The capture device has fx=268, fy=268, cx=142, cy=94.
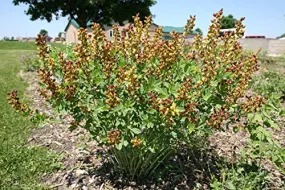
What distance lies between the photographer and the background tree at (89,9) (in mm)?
23578

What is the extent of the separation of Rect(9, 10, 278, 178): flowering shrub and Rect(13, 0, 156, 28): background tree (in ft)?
72.7

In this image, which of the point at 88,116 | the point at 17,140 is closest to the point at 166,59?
the point at 88,116

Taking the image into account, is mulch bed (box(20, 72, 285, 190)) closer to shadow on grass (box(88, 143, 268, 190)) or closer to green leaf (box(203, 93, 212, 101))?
shadow on grass (box(88, 143, 268, 190))

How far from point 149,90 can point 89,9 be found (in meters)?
24.4

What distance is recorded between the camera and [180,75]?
240 cm

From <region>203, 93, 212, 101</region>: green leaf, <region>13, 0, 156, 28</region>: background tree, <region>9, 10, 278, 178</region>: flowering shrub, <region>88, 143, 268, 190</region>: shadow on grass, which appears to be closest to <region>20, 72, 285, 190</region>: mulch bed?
<region>88, 143, 268, 190</region>: shadow on grass

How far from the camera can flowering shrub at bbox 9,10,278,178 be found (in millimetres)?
2092

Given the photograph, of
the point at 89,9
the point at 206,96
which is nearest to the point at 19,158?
the point at 206,96

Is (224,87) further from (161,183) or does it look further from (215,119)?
(161,183)

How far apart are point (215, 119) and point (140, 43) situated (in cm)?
113

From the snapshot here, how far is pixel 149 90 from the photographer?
2.17 metres

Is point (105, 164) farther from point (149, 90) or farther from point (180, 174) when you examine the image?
point (149, 90)

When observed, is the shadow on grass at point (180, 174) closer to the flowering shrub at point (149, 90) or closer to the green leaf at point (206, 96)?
the flowering shrub at point (149, 90)

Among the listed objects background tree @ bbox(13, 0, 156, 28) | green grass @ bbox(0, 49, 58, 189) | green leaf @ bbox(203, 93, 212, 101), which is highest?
background tree @ bbox(13, 0, 156, 28)
